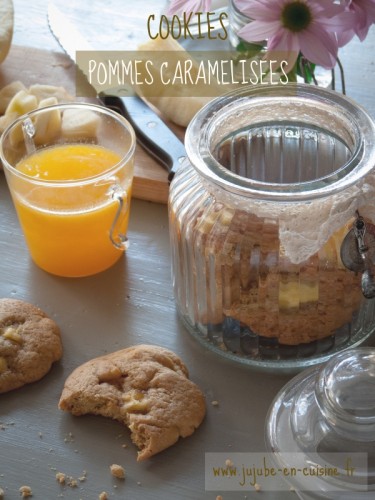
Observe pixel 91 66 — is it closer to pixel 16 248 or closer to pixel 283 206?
pixel 16 248

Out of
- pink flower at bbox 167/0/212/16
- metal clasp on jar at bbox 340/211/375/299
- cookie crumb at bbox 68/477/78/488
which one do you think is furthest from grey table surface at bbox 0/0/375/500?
pink flower at bbox 167/0/212/16

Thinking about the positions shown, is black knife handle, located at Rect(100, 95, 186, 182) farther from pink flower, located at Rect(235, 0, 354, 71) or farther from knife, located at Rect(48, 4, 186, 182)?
pink flower, located at Rect(235, 0, 354, 71)

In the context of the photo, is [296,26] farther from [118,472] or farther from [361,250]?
[118,472]

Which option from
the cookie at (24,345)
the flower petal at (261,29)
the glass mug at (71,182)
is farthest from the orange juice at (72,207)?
the flower petal at (261,29)

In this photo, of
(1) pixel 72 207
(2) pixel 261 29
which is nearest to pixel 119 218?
(1) pixel 72 207

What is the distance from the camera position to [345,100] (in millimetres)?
934

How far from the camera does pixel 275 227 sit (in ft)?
2.91

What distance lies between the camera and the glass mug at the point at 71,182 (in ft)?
3.36

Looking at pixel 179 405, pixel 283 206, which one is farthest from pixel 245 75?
pixel 179 405

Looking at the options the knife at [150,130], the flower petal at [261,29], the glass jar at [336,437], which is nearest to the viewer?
the glass jar at [336,437]

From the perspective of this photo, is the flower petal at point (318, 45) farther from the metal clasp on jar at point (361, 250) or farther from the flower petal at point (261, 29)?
the metal clasp on jar at point (361, 250)

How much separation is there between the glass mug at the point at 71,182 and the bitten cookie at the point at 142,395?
0.18m

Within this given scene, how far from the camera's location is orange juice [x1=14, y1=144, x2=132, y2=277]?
1021mm

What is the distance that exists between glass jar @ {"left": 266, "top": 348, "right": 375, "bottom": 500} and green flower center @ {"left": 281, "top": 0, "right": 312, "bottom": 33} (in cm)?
38
